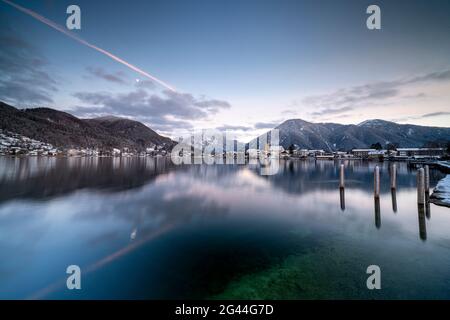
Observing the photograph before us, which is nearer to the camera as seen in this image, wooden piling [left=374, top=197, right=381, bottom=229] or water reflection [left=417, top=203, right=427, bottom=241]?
water reflection [left=417, top=203, right=427, bottom=241]

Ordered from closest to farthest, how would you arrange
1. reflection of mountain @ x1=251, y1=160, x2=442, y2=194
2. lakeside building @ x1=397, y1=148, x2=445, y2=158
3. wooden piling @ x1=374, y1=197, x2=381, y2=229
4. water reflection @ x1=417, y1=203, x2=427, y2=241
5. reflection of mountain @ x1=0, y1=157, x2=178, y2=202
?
water reflection @ x1=417, y1=203, x2=427, y2=241, wooden piling @ x1=374, y1=197, x2=381, y2=229, reflection of mountain @ x1=0, y1=157, x2=178, y2=202, reflection of mountain @ x1=251, y1=160, x2=442, y2=194, lakeside building @ x1=397, y1=148, x2=445, y2=158

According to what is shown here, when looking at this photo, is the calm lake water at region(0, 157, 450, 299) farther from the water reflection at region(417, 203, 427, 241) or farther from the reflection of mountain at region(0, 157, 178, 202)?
the reflection of mountain at region(0, 157, 178, 202)

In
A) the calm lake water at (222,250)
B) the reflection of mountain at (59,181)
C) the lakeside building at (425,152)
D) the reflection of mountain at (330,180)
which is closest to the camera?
the calm lake water at (222,250)

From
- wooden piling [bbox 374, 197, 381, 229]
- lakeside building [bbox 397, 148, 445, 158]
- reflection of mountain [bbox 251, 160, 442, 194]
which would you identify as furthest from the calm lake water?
lakeside building [bbox 397, 148, 445, 158]

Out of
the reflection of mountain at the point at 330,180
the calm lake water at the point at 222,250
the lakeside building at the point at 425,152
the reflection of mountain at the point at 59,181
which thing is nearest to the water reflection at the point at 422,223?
the calm lake water at the point at 222,250

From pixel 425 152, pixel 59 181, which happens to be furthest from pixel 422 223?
pixel 425 152

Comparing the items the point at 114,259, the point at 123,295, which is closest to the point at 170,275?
the point at 123,295

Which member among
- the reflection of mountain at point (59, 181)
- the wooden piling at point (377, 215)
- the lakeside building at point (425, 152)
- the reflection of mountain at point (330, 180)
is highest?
the lakeside building at point (425, 152)

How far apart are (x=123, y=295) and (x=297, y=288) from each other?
238 inches

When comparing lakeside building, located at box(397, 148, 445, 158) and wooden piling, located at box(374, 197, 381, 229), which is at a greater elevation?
lakeside building, located at box(397, 148, 445, 158)

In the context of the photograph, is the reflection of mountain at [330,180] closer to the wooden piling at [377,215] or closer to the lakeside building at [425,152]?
the wooden piling at [377,215]

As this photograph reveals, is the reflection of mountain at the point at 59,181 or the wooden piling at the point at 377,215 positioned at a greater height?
the reflection of mountain at the point at 59,181

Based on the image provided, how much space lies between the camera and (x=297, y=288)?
23.6ft
